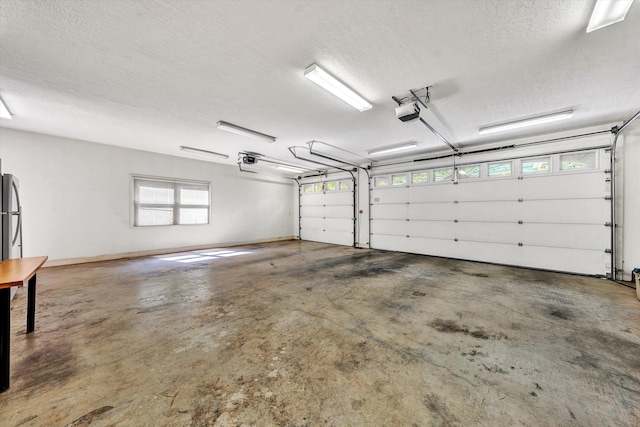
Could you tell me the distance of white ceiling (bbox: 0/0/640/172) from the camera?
74.9 inches

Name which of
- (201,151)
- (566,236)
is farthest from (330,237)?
(566,236)

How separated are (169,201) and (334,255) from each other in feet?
17.4

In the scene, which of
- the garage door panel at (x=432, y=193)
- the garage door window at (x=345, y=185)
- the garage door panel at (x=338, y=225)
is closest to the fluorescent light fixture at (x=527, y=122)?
the garage door panel at (x=432, y=193)

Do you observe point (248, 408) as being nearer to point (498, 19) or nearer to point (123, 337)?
point (123, 337)

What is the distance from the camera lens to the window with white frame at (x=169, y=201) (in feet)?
20.6

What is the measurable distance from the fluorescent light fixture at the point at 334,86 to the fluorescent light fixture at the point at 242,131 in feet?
7.66

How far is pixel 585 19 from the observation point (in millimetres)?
1956

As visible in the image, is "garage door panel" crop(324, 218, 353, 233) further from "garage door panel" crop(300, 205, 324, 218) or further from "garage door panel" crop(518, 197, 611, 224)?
"garage door panel" crop(518, 197, 611, 224)

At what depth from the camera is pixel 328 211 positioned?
9.03 m

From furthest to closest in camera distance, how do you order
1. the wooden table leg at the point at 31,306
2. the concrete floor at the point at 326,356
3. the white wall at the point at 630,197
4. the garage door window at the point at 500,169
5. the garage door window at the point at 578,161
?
the garage door window at the point at 500,169, the garage door window at the point at 578,161, the white wall at the point at 630,197, the wooden table leg at the point at 31,306, the concrete floor at the point at 326,356

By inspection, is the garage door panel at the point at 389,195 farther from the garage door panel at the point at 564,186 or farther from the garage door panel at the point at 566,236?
the garage door panel at the point at 566,236

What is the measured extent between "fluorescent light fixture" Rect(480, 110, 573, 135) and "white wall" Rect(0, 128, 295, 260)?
25.3ft

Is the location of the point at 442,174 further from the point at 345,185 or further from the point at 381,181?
the point at 345,185

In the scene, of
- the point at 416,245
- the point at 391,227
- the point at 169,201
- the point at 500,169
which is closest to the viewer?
the point at 500,169
